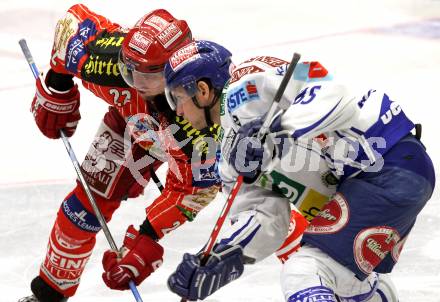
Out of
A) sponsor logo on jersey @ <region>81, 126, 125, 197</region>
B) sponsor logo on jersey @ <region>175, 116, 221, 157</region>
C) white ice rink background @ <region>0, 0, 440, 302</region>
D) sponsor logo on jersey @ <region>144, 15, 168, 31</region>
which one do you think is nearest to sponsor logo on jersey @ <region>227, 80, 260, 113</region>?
white ice rink background @ <region>0, 0, 440, 302</region>

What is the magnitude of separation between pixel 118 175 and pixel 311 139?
131 centimetres

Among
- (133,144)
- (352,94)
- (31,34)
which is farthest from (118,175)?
(31,34)

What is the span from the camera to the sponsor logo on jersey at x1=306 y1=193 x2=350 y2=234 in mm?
3736

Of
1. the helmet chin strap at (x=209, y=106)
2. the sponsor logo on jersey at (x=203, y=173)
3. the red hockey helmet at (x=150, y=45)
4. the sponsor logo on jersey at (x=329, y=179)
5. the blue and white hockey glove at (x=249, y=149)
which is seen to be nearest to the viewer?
the blue and white hockey glove at (x=249, y=149)

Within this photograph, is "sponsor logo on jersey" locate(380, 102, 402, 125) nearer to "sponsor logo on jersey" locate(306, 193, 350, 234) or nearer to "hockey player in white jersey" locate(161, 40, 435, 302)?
"hockey player in white jersey" locate(161, 40, 435, 302)

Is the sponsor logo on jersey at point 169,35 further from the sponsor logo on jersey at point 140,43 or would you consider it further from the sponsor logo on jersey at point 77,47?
the sponsor logo on jersey at point 77,47

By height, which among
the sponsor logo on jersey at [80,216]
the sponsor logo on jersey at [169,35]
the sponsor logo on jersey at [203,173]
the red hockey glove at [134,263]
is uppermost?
the sponsor logo on jersey at [169,35]

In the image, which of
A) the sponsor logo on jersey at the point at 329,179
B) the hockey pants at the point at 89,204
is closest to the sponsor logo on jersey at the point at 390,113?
the sponsor logo on jersey at the point at 329,179

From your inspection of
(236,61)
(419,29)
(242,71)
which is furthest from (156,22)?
(419,29)

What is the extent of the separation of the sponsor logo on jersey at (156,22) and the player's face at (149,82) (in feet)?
0.59

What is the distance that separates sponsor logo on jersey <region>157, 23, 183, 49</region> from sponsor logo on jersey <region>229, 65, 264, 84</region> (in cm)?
65

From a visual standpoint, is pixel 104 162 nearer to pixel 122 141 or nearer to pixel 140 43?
pixel 122 141

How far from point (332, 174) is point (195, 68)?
1.90 feet

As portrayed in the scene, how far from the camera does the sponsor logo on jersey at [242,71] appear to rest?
372cm
